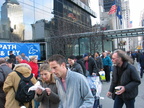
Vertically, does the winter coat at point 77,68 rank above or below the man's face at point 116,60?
below

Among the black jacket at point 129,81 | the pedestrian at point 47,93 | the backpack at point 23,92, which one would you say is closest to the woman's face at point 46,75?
the pedestrian at point 47,93

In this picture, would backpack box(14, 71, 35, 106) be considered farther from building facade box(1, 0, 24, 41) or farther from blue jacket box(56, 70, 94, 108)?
building facade box(1, 0, 24, 41)

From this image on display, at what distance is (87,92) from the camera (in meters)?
2.26

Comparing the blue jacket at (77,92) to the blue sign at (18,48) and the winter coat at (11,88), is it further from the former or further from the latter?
the blue sign at (18,48)

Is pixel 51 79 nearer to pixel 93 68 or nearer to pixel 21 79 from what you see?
pixel 21 79

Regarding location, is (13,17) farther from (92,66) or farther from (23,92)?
(23,92)

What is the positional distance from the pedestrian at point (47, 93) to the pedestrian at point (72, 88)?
46 centimetres

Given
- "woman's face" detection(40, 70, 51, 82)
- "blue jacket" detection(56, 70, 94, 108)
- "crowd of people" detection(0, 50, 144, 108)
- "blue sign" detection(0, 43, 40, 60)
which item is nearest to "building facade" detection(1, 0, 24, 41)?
"blue sign" detection(0, 43, 40, 60)

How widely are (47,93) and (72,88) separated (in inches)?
29.4

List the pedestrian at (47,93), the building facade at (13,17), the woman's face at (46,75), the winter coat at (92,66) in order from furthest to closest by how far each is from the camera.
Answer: the building facade at (13,17)
the winter coat at (92,66)
the woman's face at (46,75)
the pedestrian at (47,93)

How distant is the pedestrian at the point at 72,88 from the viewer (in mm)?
2248

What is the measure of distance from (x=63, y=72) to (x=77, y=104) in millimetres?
495

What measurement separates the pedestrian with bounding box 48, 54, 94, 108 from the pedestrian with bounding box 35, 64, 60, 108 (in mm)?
459

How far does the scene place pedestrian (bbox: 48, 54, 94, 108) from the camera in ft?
7.38
